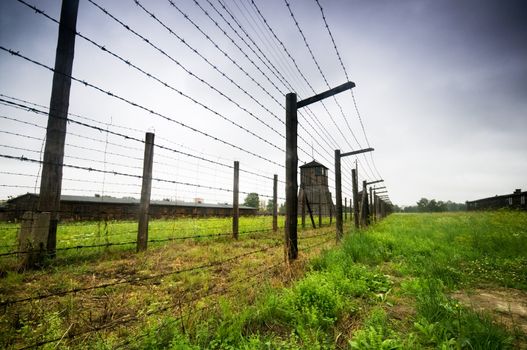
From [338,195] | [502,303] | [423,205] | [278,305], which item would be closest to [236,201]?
[338,195]

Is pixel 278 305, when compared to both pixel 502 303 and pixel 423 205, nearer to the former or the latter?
pixel 502 303

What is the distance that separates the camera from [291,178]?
430 centimetres

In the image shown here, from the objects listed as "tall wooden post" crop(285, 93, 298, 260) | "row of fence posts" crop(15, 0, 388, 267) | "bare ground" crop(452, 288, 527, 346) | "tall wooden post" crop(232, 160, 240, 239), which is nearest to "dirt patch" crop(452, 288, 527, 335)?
"bare ground" crop(452, 288, 527, 346)

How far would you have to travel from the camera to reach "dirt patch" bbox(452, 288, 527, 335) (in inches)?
102

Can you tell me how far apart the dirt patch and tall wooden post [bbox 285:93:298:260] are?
2315 mm

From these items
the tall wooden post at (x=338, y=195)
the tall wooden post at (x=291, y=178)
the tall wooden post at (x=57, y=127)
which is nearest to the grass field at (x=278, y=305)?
the tall wooden post at (x=291, y=178)

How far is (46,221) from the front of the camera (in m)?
4.20

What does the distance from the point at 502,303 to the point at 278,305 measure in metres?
2.81

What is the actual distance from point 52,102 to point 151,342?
168 inches

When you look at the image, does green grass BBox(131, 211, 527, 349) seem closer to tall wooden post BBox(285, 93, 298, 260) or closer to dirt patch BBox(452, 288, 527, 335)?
dirt patch BBox(452, 288, 527, 335)

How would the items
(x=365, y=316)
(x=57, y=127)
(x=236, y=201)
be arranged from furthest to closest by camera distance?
(x=236, y=201), (x=57, y=127), (x=365, y=316)

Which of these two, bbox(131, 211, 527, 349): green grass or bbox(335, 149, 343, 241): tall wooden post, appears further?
bbox(335, 149, 343, 241): tall wooden post

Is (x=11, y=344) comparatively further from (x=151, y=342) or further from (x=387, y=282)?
(x=387, y=282)

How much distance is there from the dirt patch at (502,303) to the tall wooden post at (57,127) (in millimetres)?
6113
